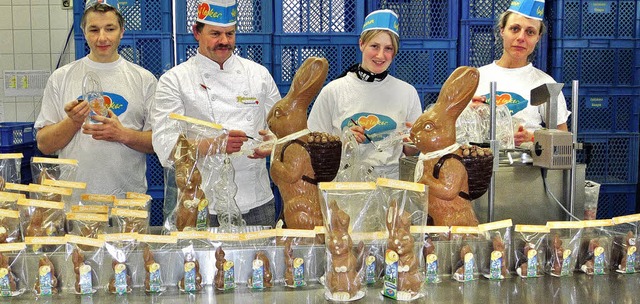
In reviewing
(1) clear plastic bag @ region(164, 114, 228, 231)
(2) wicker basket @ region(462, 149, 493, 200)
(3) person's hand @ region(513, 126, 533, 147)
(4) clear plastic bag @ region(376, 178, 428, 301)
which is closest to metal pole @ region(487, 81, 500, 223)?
(2) wicker basket @ region(462, 149, 493, 200)

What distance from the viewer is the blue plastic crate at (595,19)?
362cm

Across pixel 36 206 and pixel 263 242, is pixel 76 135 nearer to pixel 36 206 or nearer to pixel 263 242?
pixel 36 206

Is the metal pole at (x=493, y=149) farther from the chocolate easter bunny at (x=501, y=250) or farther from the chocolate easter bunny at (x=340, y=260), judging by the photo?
the chocolate easter bunny at (x=340, y=260)

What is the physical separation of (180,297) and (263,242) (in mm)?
254

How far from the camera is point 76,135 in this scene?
2.69m

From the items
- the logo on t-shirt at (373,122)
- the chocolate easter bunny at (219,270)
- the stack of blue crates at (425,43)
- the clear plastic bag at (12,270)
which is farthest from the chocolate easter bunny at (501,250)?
the stack of blue crates at (425,43)

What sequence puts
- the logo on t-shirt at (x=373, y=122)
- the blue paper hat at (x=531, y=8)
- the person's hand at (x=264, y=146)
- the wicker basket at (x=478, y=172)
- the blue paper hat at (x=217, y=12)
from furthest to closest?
the logo on t-shirt at (x=373, y=122), the blue paper hat at (x=531, y=8), the blue paper hat at (x=217, y=12), the person's hand at (x=264, y=146), the wicker basket at (x=478, y=172)

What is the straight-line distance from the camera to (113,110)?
2.67 m

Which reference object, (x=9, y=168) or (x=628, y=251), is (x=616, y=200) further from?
(x=9, y=168)

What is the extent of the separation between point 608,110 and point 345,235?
2.69m

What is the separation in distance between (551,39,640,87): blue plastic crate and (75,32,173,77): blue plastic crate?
2066 millimetres

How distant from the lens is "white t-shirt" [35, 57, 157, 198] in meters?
2.67

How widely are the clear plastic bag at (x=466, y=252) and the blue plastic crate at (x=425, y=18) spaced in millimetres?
1940

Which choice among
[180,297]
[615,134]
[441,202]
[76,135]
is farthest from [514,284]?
[615,134]
